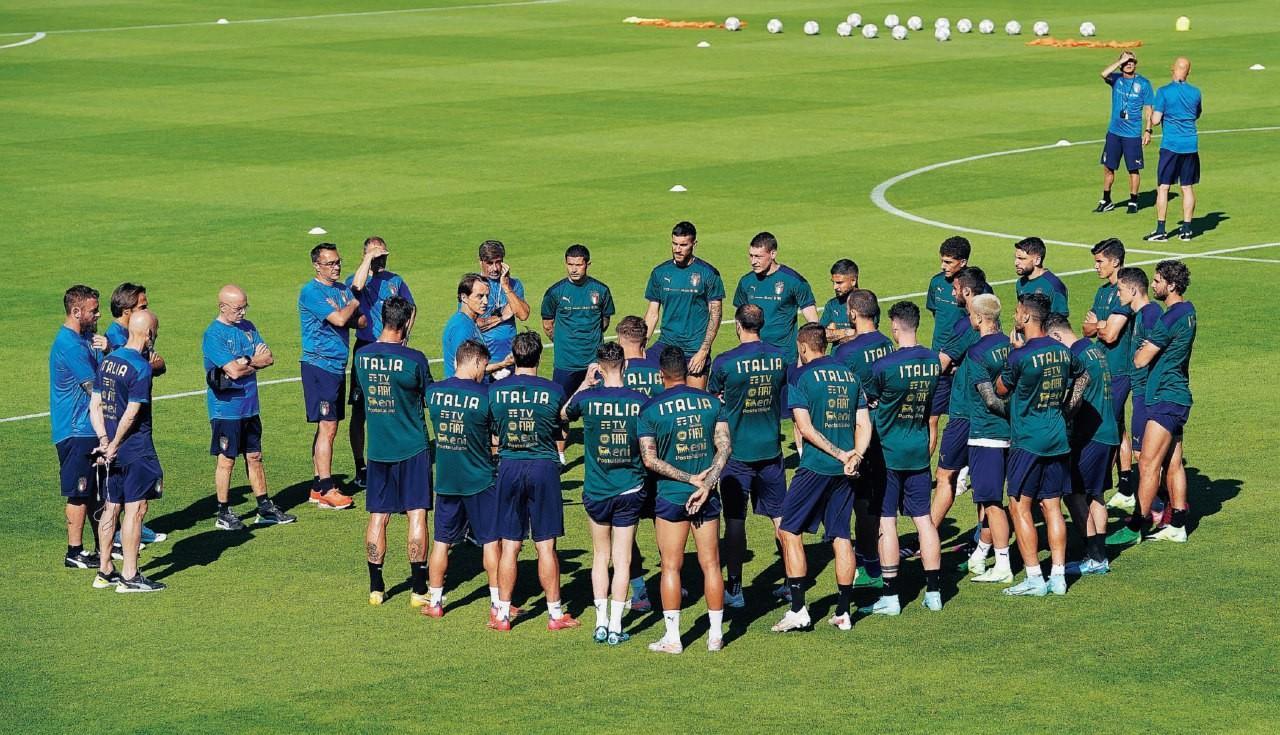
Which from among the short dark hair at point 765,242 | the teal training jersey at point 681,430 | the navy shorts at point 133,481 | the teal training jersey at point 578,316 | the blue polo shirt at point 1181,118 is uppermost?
the blue polo shirt at point 1181,118

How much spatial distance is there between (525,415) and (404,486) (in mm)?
1605

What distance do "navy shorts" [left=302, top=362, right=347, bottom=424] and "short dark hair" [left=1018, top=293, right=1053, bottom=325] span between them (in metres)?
6.86

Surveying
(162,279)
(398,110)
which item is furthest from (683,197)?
(398,110)

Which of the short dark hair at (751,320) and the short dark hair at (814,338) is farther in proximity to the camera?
the short dark hair at (751,320)

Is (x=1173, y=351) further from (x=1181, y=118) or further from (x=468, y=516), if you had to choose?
(x=1181, y=118)

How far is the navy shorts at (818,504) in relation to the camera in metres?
14.0

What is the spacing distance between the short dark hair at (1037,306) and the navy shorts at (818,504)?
76.6 inches

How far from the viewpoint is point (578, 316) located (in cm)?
1873

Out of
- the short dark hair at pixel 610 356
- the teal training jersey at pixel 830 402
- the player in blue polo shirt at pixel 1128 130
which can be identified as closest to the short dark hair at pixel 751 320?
the teal training jersey at pixel 830 402

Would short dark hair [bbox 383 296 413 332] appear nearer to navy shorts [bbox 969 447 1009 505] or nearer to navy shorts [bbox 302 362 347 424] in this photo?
navy shorts [bbox 302 362 347 424]

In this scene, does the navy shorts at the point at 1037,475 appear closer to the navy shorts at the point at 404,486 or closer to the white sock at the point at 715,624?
the white sock at the point at 715,624

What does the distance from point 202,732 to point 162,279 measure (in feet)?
52.6

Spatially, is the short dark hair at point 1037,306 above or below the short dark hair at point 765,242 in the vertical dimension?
below

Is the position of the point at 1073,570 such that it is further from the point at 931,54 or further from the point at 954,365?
the point at 931,54
